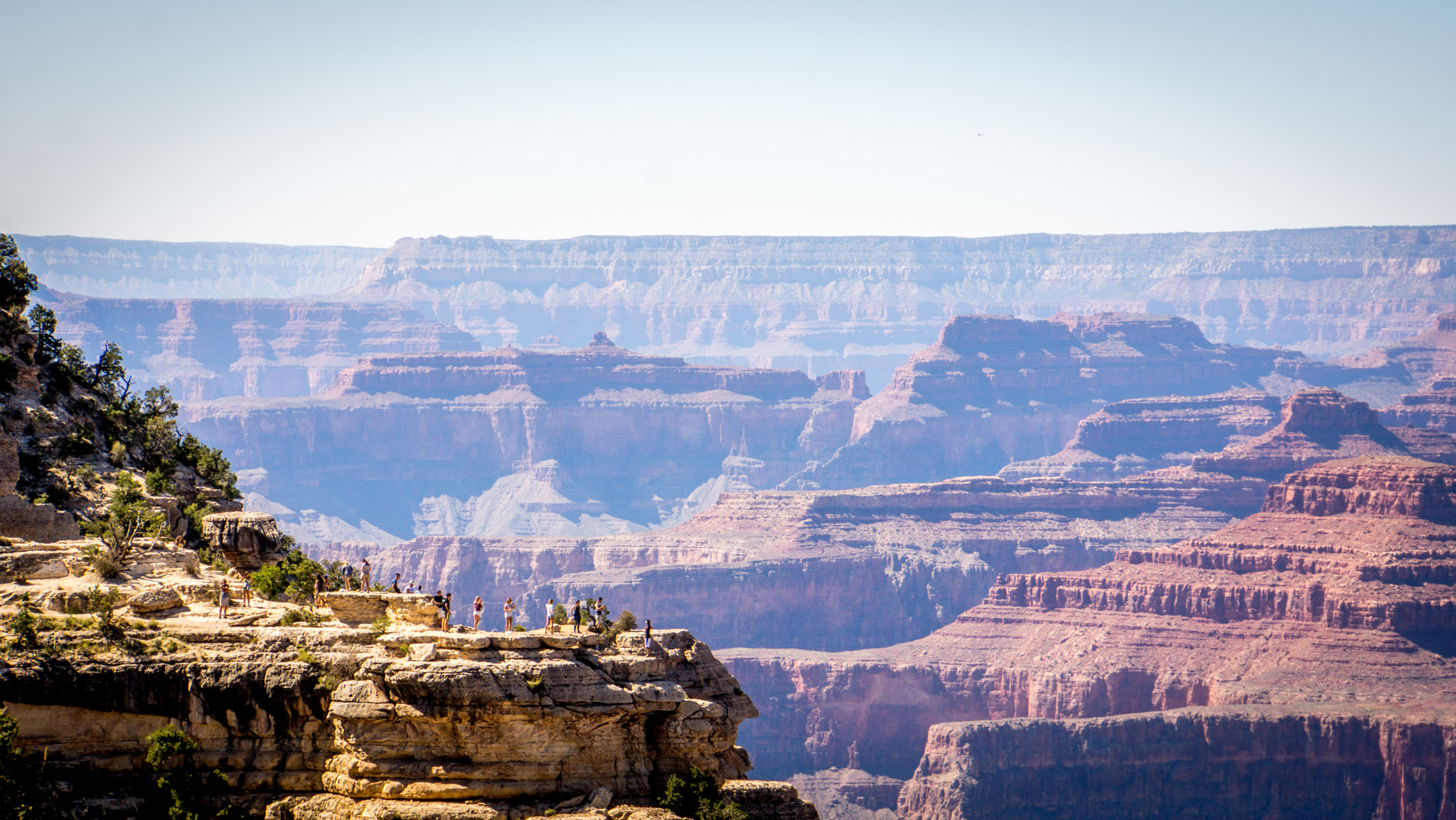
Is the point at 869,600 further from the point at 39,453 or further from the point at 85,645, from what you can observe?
the point at 85,645

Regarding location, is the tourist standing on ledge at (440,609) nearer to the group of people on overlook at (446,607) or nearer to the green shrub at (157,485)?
the group of people on overlook at (446,607)

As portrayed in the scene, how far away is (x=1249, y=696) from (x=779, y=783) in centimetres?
10193

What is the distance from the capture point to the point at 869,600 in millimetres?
194250

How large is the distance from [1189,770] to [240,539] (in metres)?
90.7

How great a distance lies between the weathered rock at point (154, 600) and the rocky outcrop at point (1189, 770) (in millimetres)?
90967

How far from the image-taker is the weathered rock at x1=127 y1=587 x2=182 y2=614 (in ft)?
156

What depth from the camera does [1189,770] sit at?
439 ft

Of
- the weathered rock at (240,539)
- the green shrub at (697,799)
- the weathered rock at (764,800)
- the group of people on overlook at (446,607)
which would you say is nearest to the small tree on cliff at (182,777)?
the group of people on overlook at (446,607)

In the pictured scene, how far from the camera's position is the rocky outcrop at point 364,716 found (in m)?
43.7

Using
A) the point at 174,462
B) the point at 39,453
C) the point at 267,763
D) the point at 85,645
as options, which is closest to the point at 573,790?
the point at 267,763

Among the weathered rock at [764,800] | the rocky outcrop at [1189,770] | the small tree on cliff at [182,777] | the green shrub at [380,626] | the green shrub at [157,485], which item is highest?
the green shrub at [157,485]

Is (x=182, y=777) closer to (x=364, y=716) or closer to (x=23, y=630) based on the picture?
(x=364, y=716)

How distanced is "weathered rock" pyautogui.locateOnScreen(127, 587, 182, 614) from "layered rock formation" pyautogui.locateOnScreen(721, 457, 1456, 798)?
10812 centimetres

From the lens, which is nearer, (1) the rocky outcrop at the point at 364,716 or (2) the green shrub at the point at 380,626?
(1) the rocky outcrop at the point at 364,716
